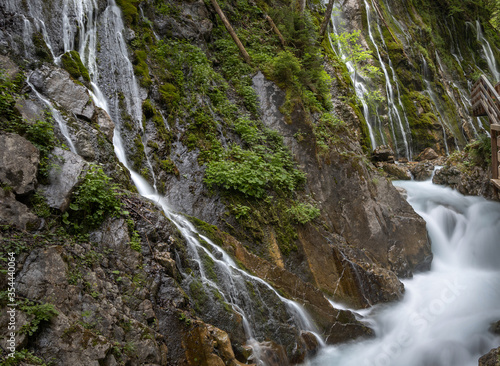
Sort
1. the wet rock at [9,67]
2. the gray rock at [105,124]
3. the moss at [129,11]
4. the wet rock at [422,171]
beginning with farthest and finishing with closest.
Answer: the wet rock at [422,171] → the moss at [129,11] → the gray rock at [105,124] → the wet rock at [9,67]

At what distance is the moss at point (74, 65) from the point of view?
21.4ft

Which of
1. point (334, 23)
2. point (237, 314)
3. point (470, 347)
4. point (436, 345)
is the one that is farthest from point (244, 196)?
point (334, 23)

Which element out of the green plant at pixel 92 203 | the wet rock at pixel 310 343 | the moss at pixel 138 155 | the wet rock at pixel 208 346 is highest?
the moss at pixel 138 155

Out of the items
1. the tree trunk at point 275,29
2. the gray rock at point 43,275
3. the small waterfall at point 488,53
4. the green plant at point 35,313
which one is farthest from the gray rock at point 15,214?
the small waterfall at point 488,53

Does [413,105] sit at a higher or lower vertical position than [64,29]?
lower

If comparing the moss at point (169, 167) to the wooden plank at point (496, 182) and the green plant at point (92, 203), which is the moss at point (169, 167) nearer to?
the green plant at point (92, 203)

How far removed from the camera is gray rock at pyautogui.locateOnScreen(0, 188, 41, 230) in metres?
3.64

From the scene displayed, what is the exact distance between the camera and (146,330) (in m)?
3.71

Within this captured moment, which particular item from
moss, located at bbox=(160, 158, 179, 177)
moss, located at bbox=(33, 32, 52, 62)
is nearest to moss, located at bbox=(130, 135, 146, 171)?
moss, located at bbox=(160, 158, 179, 177)

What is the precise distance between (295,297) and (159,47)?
25.2 ft

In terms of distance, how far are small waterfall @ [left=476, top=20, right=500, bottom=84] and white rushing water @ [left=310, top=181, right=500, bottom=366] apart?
21612mm

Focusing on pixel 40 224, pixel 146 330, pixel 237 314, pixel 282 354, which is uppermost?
pixel 40 224

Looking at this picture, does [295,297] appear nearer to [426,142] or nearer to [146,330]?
[146,330]

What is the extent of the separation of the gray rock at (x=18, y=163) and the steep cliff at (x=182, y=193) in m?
0.02
